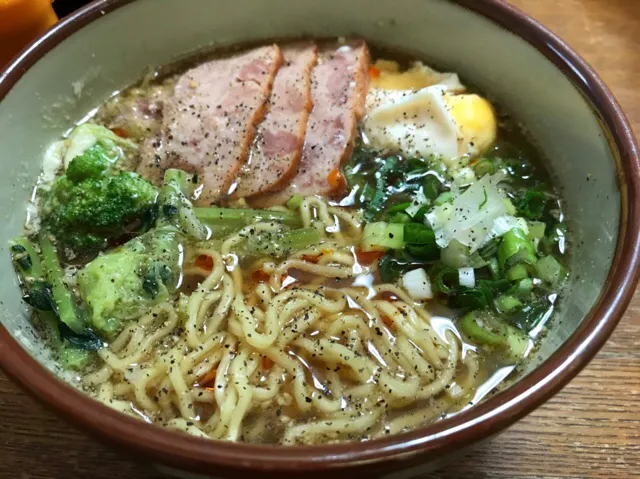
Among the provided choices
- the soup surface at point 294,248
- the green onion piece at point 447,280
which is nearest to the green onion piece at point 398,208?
the soup surface at point 294,248

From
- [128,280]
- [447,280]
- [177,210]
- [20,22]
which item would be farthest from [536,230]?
[20,22]

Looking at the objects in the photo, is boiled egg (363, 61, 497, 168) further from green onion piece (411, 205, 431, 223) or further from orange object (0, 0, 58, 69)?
orange object (0, 0, 58, 69)

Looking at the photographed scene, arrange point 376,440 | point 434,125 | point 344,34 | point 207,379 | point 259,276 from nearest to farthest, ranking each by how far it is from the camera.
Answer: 1. point 376,440
2. point 207,379
3. point 259,276
4. point 434,125
5. point 344,34

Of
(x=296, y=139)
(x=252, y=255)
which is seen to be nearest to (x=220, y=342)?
(x=252, y=255)

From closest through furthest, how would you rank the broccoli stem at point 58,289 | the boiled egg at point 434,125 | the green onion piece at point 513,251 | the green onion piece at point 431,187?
1. the broccoli stem at point 58,289
2. the green onion piece at point 513,251
3. the green onion piece at point 431,187
4. the boiled egg at point 434,125

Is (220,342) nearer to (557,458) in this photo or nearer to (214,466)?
(214,466)

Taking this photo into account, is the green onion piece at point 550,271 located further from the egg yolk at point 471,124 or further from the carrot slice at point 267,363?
the carrot slice at point 267,363

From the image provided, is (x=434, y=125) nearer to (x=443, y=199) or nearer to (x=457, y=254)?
(x=443, y=199)
